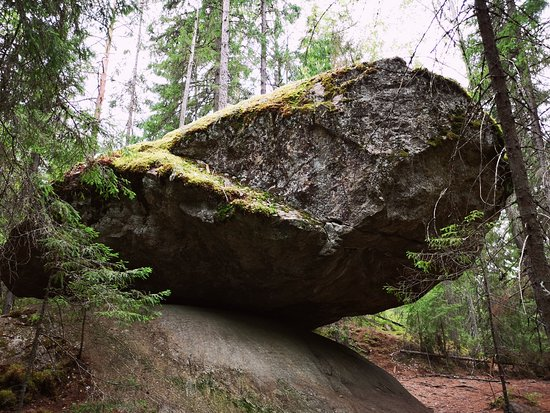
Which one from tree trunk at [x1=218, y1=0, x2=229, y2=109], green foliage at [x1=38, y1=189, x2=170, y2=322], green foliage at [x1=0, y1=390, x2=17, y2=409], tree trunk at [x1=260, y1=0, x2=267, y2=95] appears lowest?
green foliage at [x1=0, y1=390, x2=17, y2=409]

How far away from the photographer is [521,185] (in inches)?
167

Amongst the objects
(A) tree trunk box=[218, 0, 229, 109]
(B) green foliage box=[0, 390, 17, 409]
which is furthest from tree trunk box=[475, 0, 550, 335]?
(A) tree trunk box=[218, 0, 229, 109]

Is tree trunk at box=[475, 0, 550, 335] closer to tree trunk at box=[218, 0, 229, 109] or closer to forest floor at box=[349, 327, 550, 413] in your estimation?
forest floor at box=[349, 327, 550, 413]

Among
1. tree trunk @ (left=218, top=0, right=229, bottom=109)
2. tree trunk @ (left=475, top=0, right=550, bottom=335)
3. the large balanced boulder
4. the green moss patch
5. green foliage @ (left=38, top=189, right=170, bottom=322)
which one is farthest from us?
tree trunk @ (left=218, top=0, right=229, bottom=109)

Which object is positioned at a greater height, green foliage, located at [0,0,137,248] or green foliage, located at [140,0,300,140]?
green foliage, located at [140,0,300,140]

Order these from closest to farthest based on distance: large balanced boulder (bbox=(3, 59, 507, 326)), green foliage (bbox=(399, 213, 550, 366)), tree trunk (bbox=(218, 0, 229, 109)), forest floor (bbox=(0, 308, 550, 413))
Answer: forest floor (bbox=(0, 308, 550, 413)) < large balanced boulder (bbox=(3, 59, 507, 326)) < green foliage (bbox=(399, 213, 550, 366)) < tree trunk (bbox=(218, 0, 229, 109))

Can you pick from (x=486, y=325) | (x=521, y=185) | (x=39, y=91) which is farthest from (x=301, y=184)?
(x=486, y=325)

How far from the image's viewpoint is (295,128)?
6812 millimetres

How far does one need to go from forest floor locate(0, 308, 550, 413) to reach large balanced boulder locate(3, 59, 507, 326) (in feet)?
6.18

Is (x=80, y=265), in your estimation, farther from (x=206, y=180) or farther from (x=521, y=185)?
(x=521, y=185)

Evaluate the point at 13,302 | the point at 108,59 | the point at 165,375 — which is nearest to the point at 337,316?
the point at 165,375

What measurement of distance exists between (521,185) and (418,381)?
949 cm

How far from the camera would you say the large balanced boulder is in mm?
6395

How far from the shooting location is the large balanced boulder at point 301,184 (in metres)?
6.39
